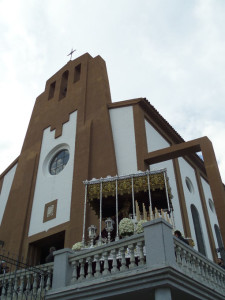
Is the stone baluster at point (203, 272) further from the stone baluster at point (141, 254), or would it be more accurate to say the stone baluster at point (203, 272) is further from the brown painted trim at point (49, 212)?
the brown painted trim at point (49, 212)

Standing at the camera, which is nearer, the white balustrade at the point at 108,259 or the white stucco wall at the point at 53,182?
the white balustrade at the point at 108,259

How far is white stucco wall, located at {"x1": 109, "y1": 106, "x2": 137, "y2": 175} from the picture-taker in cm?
1444

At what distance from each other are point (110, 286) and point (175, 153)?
8817 millimetres

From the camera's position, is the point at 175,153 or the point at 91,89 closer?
the point at 175,153

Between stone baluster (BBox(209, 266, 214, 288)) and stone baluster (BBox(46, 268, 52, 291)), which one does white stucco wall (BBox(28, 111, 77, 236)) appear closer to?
stone baluster (BBox(46, 268, 52, 291))

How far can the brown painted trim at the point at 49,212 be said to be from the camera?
603 inches

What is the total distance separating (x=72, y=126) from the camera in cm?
1795

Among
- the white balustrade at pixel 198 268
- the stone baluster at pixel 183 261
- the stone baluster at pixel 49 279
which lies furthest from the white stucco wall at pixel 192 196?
the stone baluster at pixel 49 279

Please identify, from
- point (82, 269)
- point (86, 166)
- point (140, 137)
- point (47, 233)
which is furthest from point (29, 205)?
point (82, 269)

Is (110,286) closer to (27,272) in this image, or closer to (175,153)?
(27,272)

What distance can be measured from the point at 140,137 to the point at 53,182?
4.82m

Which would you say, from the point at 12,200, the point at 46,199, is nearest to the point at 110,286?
the point at 46,199

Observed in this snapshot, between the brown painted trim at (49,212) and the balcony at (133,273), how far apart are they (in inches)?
273

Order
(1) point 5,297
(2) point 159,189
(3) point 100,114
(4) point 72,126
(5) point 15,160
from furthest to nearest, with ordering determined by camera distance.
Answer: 1. (5) point 15,160
2. (4) point 72,126
3. (3) point 100,114
4. (2) point 159,189
5. (1) point 5,297
